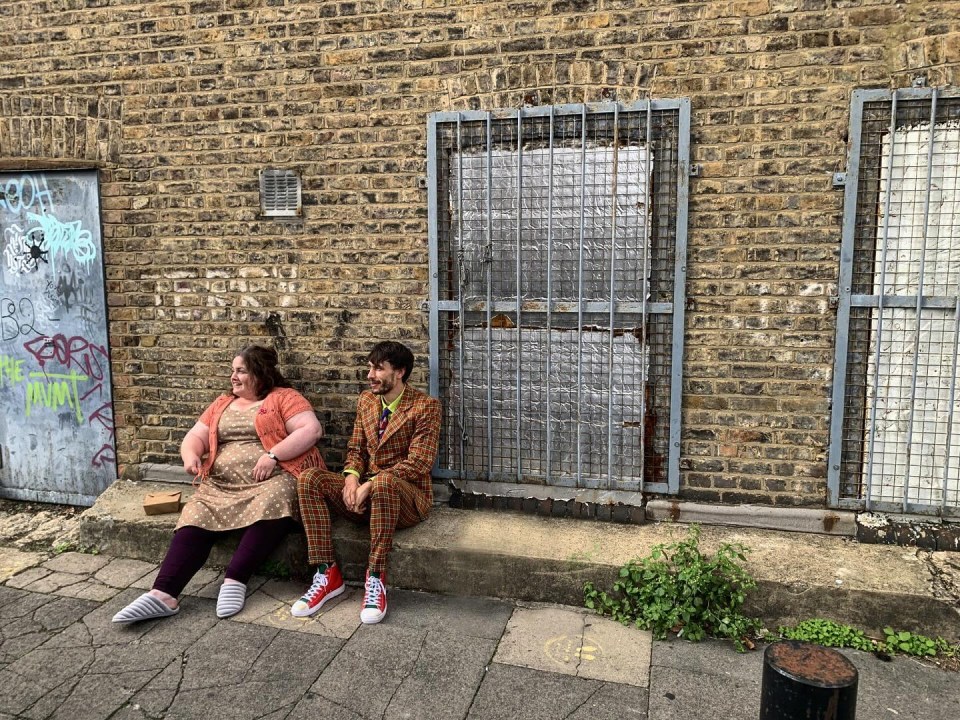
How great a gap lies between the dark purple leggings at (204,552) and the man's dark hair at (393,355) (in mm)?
1016

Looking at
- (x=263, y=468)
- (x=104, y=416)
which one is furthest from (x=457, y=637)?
(x=104, y=416)

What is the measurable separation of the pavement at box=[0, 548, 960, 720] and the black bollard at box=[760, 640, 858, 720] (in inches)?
41.1

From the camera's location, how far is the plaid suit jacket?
12.6ft

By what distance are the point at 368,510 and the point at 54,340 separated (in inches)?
110

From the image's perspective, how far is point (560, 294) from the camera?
4.04m

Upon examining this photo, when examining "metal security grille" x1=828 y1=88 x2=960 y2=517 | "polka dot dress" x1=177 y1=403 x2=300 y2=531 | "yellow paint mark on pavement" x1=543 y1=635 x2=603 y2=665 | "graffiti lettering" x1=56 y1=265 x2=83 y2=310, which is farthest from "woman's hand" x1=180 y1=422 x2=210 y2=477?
"metal security grille" x1=828 y1=88 x2=960 y2=517

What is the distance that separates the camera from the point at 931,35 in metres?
3.44

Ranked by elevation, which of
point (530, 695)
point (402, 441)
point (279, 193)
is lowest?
point (530, 695)

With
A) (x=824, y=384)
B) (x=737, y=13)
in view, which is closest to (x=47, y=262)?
(x=737, y=13)

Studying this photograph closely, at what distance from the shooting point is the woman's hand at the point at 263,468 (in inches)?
154

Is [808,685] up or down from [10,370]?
down

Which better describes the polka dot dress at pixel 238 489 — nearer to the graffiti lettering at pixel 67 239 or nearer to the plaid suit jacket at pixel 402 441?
the plaid suit jacket at pixel 402 441

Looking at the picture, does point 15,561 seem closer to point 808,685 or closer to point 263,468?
point 263,468

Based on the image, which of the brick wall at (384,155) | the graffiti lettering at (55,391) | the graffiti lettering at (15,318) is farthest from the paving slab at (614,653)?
the graffiti lettering at (15,318)
